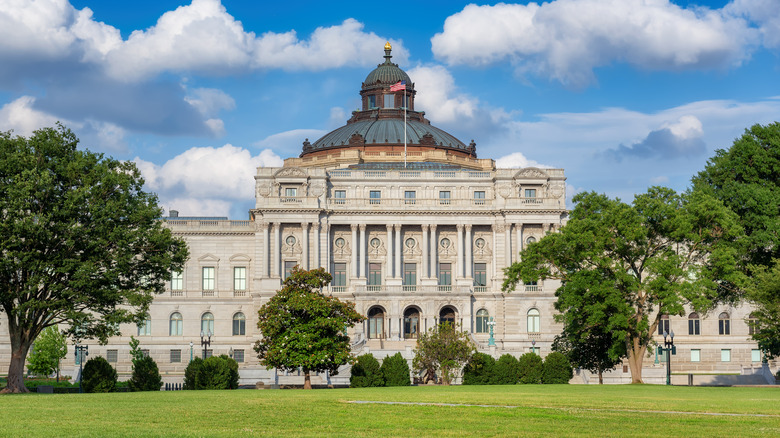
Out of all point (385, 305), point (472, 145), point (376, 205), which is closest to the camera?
point (385, 305)

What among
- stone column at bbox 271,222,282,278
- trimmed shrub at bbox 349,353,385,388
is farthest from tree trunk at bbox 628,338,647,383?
stone column at bbox 271,222,282,278

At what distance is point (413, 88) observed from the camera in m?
133

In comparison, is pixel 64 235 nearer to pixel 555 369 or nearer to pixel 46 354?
pixel 555 369

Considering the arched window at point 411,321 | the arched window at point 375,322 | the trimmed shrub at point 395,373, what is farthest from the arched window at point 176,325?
the trimmed shrub at point 395,373

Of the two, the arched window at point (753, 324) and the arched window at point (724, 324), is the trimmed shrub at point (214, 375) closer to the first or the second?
the arched window at point (753, 324)

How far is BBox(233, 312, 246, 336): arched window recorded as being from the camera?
105688 millimetres

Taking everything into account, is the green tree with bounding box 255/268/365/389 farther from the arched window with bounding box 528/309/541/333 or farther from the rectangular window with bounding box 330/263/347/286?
the rectangular window with bounding box 330/263/347/286

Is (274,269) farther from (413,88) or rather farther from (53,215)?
(53,215)

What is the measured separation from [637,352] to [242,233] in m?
51.3

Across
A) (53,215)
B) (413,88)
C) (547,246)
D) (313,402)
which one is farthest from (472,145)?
(313,402)

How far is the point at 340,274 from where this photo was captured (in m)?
106

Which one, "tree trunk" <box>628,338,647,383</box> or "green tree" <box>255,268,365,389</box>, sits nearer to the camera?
"green tree" <box>255,268,365,389</box>

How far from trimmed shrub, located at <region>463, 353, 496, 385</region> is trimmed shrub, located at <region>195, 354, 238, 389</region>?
15836 millimetres

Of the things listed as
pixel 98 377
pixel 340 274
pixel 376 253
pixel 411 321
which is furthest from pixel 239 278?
pixel 98 377
